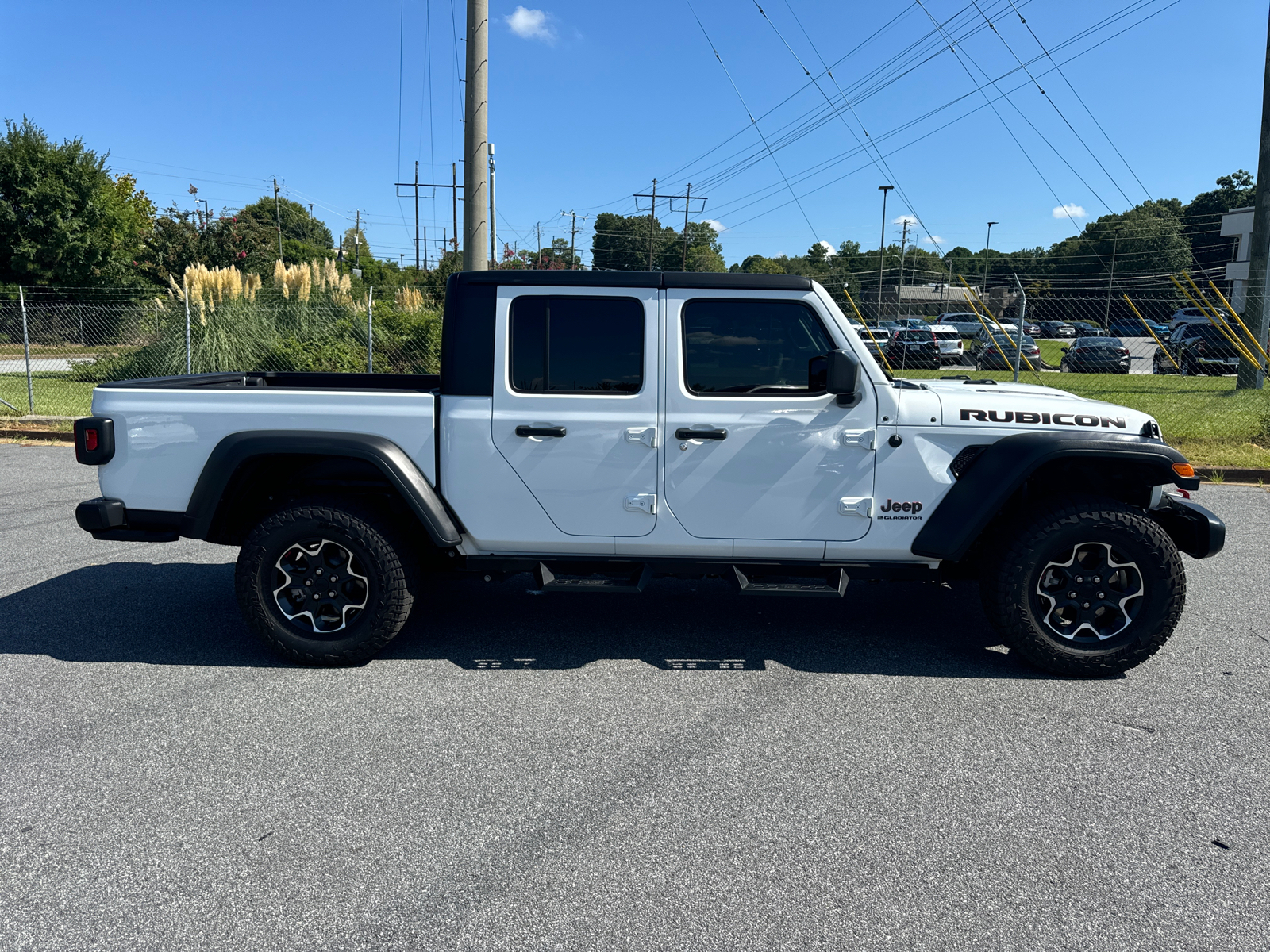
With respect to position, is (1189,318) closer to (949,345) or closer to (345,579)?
(949,345)

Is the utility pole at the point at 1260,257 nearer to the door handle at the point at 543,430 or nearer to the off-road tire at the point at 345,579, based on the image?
the door handle at the point at 543,430

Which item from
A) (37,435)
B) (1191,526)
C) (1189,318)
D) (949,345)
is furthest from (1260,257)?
(37,435)

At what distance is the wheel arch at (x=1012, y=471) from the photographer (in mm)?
4223

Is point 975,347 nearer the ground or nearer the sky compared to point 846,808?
nearer the sky

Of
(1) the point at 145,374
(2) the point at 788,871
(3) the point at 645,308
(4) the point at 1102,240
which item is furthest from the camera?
(4) the point at 1102,240

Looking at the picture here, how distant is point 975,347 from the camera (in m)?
24.7

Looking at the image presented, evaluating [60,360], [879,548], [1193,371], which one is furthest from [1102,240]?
[879,548]

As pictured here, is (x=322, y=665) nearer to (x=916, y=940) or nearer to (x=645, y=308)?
(x=645, y=308)

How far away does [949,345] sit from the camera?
82.4ft

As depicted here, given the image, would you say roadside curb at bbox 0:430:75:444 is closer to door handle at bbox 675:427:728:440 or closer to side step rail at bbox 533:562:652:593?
side step rail at bbox 533:562:652:593

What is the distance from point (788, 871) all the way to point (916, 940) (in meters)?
0.43

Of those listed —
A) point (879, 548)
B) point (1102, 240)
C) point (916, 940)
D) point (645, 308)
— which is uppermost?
point (1102, 240)

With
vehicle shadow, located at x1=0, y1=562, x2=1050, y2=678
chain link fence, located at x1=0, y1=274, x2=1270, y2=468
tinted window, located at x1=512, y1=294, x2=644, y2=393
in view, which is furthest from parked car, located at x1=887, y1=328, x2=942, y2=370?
tinted window, located at x1=512, y1=294, x2=644, y2=393

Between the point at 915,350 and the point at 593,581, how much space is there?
65.9 ft
